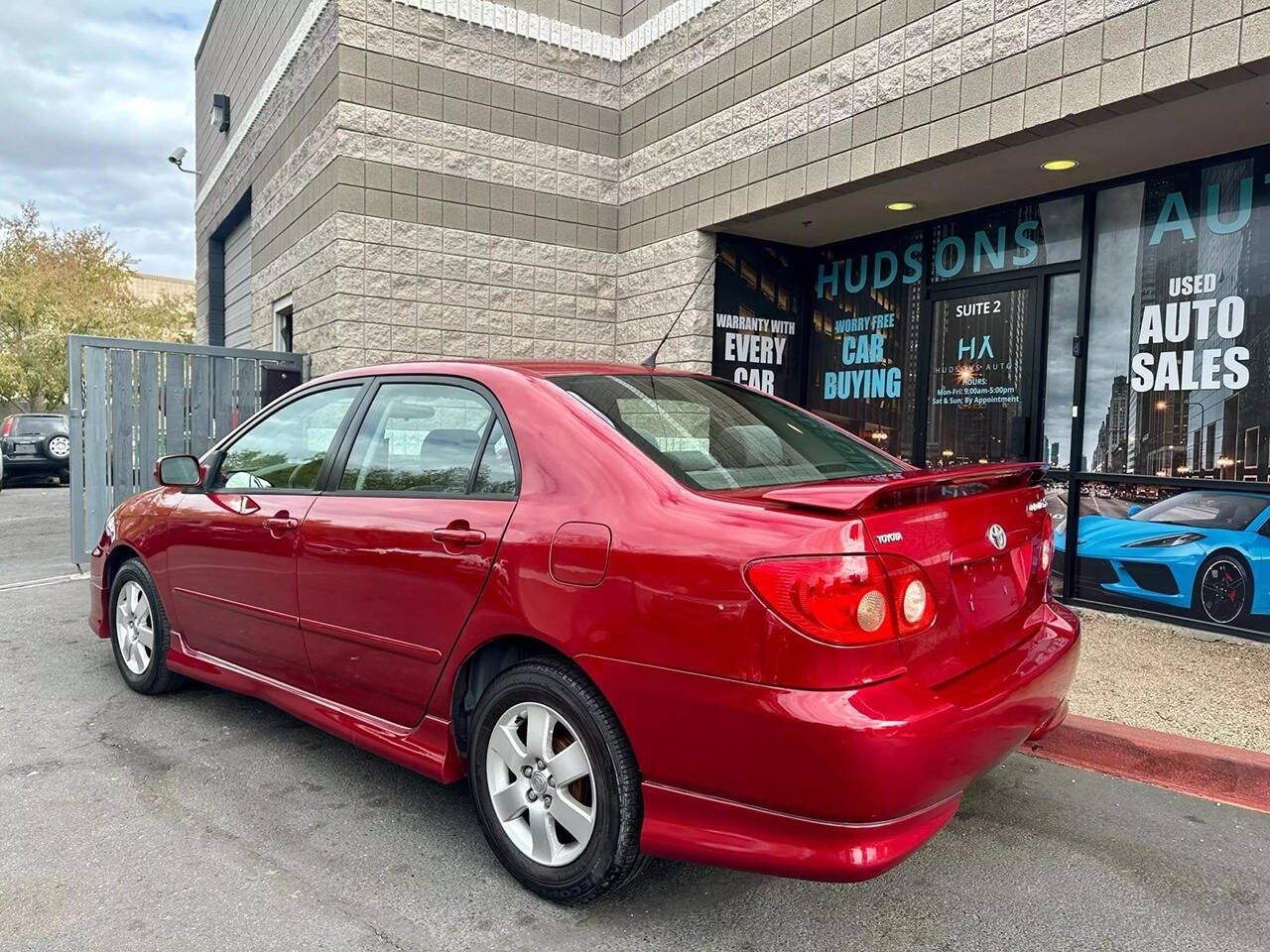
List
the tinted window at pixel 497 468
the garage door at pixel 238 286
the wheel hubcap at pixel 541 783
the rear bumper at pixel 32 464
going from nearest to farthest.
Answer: the wheel hubcap at pixel 541 783, the tinted window at pixel 497 468, the garage door at pixel 238 286, the rear bumper at pixel 32 464

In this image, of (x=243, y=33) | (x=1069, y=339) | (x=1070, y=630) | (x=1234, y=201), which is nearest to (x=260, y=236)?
(x=243, y=33)

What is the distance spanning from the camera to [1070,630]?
3.01 metres

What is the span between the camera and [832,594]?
86.8 inches

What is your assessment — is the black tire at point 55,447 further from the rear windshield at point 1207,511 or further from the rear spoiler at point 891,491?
the rear spoiler at point 891,491

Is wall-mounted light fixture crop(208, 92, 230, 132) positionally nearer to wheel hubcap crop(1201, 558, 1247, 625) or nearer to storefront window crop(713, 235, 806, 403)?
storefront window crop(713, 235, 806, 403)

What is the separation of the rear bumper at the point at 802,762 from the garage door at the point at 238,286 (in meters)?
13.1

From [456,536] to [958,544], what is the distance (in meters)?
1.48

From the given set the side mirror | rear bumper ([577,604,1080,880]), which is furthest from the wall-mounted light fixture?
rear bumper ([577,604,1080,880])

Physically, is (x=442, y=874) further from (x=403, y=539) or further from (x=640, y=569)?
(x=640, y=569)

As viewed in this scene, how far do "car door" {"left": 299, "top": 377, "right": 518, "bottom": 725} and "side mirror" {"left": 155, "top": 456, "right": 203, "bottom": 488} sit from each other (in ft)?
3.33

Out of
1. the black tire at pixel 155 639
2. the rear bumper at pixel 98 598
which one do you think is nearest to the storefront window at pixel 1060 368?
the black tire at pixel 155 639

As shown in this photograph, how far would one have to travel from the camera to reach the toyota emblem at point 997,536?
2.65 m

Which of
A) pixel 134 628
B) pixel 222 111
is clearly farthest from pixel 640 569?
pixel 222 111

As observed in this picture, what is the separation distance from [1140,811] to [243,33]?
14.9 m
